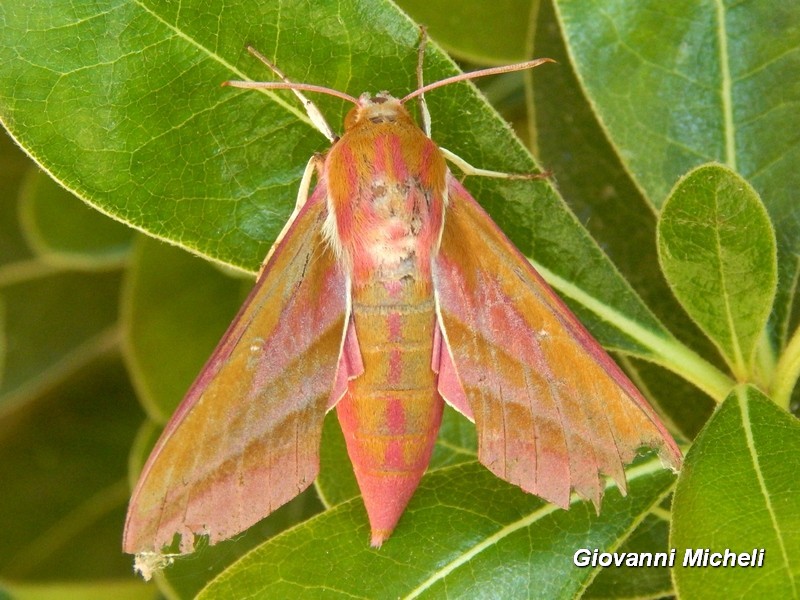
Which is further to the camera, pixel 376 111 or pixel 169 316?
pixel 169 316

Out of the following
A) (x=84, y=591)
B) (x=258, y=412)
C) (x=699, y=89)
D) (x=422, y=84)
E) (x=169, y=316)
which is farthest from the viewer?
(x=84, y=591)

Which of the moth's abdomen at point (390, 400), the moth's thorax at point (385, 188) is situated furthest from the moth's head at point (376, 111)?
the moth's abdomen at point (390, 400)

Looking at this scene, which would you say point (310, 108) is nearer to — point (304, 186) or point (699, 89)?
point (304, 186)

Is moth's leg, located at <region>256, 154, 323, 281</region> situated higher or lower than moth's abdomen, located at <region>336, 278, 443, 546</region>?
higher

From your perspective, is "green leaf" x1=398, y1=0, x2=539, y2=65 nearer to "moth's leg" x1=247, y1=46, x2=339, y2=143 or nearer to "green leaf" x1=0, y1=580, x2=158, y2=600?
"moth's leg" x1=247, y1=46, x2=339, y2=143

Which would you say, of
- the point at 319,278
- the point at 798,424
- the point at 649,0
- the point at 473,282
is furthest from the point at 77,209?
the point at 798,424

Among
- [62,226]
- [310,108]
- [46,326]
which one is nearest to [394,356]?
[310,108]

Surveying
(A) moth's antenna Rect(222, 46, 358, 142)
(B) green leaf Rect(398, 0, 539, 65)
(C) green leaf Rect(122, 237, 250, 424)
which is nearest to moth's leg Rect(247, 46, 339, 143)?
(A) moth's antenna Rect(222, 46, 358, 142)

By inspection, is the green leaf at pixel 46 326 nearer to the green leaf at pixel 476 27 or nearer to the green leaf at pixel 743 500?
the green leaf at pixel 476 27
